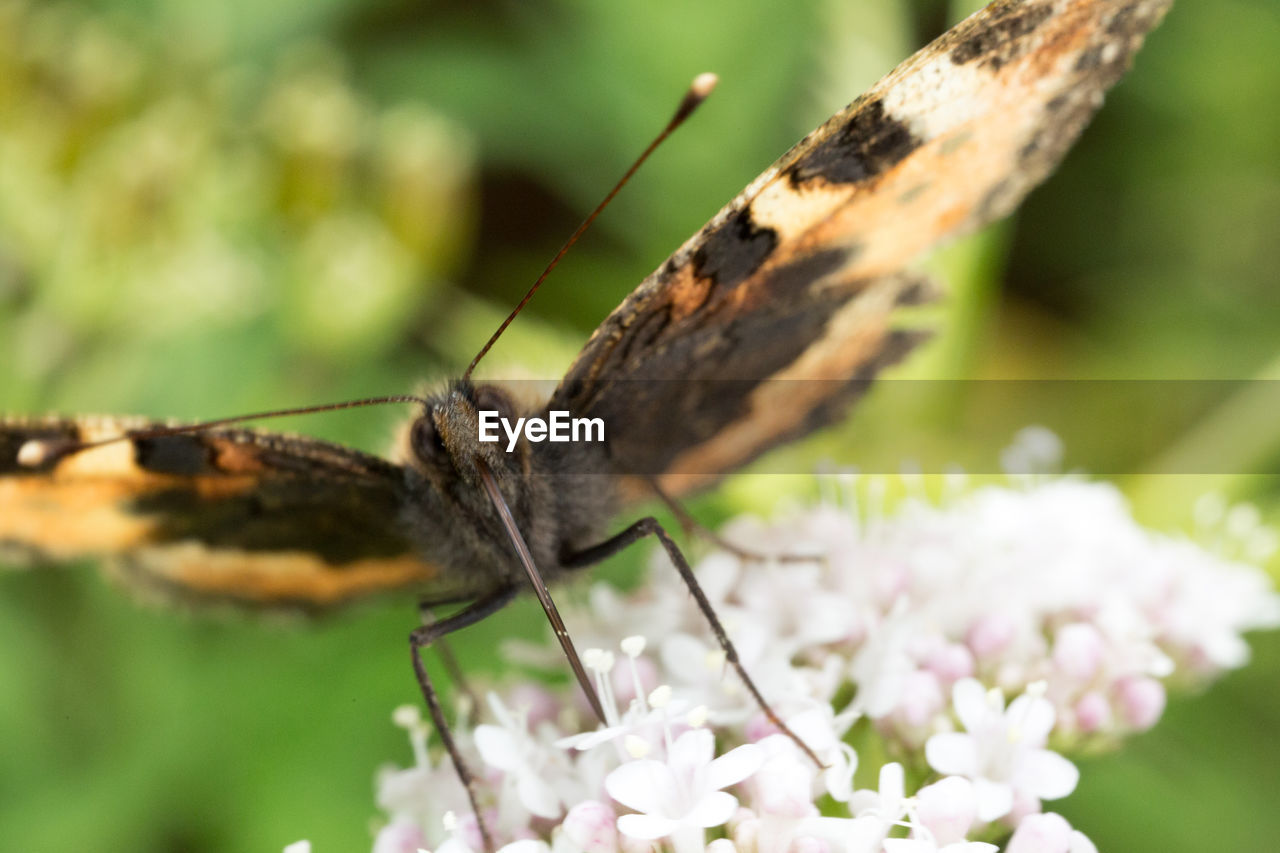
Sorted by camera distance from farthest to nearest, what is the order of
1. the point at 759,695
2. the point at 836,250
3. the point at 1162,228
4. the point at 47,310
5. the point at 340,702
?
the point at 1162,228 → the point at 47,310 → the point at 340,702 → the point at 836,250 → the point at 759,695

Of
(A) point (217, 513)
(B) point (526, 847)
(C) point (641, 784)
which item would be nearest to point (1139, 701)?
(C) point (641, 784)

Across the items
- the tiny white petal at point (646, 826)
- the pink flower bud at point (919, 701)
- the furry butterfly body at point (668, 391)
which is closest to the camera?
the tiny white petal at point (646, 826)

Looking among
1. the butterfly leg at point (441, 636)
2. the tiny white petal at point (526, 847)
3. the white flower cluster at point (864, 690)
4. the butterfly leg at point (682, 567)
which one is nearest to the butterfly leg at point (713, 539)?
the white flower cluster at point (864, 690)

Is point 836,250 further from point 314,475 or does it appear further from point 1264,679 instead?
point 1264,679

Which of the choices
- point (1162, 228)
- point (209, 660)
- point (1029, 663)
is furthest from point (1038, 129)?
point (209, 660)

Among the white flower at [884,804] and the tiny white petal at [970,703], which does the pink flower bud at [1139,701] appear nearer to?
the tiny white petal at [970,703]

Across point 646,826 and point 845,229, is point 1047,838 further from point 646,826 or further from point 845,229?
point 845,229

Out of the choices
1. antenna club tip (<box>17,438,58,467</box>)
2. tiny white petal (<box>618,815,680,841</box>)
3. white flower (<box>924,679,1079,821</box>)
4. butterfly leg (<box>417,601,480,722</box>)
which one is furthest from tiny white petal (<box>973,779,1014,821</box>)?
antenna club tip (<box>17,438,58,467</box>)
